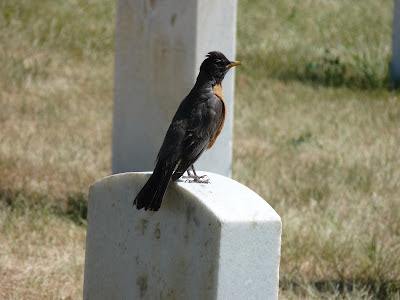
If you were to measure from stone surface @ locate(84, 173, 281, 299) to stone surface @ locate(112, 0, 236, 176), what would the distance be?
70.2 inches

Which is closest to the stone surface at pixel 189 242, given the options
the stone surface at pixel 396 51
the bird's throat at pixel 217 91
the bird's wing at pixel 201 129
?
the bird's wing at pixel 201 129

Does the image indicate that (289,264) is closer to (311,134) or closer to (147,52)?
(147,52)

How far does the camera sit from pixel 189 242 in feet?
7.97

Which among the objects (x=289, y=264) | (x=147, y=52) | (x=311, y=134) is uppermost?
(x=147, y=52)

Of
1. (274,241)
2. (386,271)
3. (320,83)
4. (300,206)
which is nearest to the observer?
(274,241)

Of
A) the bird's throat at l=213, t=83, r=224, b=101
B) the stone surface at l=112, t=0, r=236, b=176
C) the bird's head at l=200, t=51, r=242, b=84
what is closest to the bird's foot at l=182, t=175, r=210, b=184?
the bird's throat at l=213, t=83, r=224, b=101

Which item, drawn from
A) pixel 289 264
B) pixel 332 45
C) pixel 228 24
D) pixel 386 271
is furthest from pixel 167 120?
pixel 332 45

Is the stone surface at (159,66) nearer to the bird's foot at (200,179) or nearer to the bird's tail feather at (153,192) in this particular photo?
the bird's foot at (200,179)

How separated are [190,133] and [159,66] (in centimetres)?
178

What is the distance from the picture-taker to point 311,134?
298 inches

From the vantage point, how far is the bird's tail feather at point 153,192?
2.52 m

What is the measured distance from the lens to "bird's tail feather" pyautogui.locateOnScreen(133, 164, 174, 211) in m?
2.52

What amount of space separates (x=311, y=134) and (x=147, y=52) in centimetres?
329

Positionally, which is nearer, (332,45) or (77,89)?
(77,89)
